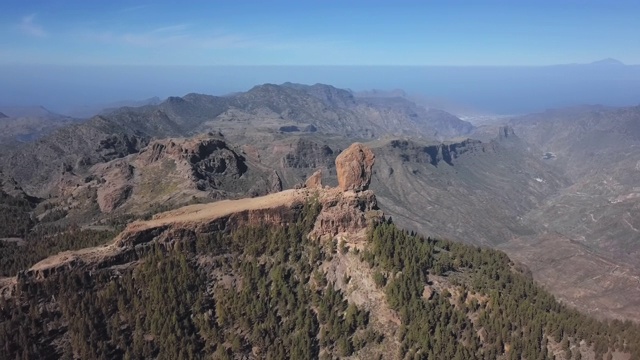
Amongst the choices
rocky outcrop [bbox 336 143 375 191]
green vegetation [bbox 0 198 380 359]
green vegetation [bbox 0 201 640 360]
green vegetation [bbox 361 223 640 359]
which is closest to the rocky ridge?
rocky outcrop [bbox 336 143 375 191]

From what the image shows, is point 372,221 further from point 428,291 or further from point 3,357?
point 3,357

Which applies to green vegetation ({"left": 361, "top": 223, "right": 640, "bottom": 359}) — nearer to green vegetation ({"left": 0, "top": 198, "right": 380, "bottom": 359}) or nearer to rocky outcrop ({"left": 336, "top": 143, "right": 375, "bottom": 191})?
green vegetation ({"left": 0, "top": 198, "right": 380, "bottom": 359})

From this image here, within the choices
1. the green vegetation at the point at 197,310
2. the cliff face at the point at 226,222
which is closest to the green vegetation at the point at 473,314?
A: the cliff face at the point at 226,222

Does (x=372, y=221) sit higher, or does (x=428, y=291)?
(x=372, y=221)

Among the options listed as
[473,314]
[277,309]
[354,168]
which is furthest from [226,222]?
[473,314]

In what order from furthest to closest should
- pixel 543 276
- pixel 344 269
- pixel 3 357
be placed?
pixel 543 276, pixel 344 269, pixel 3 357

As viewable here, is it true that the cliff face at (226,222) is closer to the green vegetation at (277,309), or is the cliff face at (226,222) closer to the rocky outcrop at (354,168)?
the green vegetation at (277,309)

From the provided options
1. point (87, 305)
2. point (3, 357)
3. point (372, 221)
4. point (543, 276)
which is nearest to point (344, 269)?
point (372, 221)

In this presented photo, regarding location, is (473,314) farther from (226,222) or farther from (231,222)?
(226,222)

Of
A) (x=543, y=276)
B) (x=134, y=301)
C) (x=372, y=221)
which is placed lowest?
(x=543, y=276)
